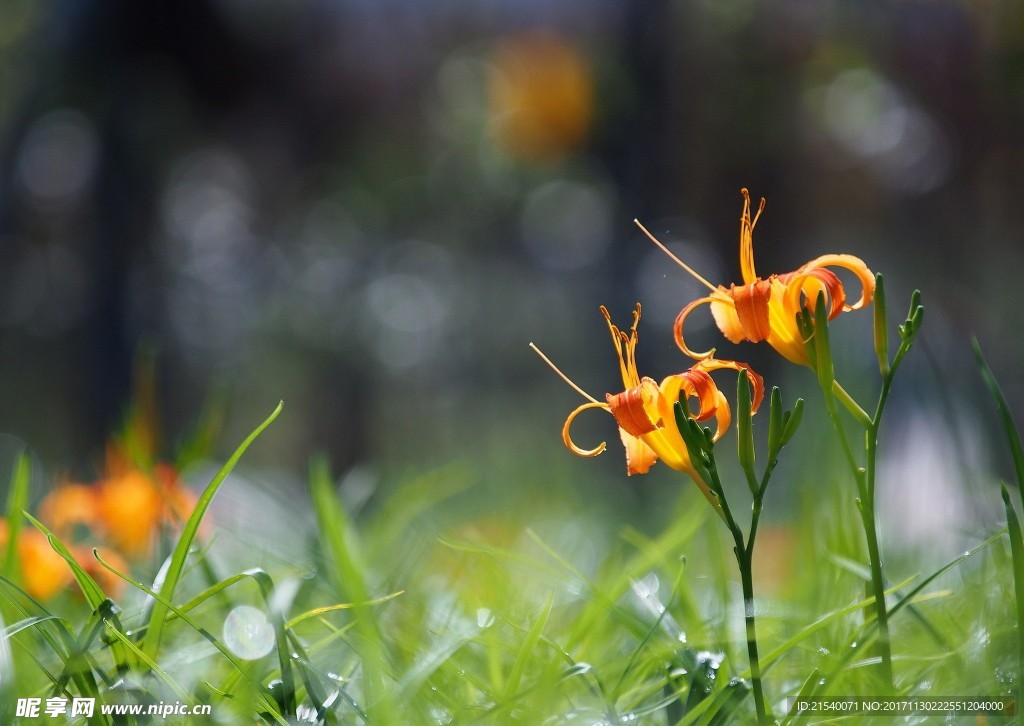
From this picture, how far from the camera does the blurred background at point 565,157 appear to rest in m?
2.83

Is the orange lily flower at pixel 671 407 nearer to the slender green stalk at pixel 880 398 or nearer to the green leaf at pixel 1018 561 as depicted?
the slender green stalk at pixel 880 398

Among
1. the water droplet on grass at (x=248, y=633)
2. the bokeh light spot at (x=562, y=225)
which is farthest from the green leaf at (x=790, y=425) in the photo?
the bokeh light spot at (x=562, y=225)

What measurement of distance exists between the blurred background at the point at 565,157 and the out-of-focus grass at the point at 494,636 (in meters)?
0.20

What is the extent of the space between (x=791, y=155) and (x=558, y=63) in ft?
6.29

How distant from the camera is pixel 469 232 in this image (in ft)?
30.7

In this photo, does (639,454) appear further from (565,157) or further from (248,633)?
(565,157)

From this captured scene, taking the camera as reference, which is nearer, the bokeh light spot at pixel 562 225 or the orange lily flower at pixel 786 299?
the orange lily flower at pixel 786 299

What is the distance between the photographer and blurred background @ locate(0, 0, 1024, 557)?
2.83 m

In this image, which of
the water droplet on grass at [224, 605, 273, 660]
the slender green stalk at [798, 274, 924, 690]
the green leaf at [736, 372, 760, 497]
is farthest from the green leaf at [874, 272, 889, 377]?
the water droplet on grass at [224, 605, 273, 660]

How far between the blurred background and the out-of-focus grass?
0.66 feet

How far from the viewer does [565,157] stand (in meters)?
6.40

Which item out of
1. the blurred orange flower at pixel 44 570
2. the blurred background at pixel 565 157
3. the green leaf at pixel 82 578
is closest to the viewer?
the green leaf at pixel 82 578

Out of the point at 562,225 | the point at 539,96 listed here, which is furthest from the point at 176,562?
the point at 562,225

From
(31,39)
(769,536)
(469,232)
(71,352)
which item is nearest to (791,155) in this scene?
(769,536)
